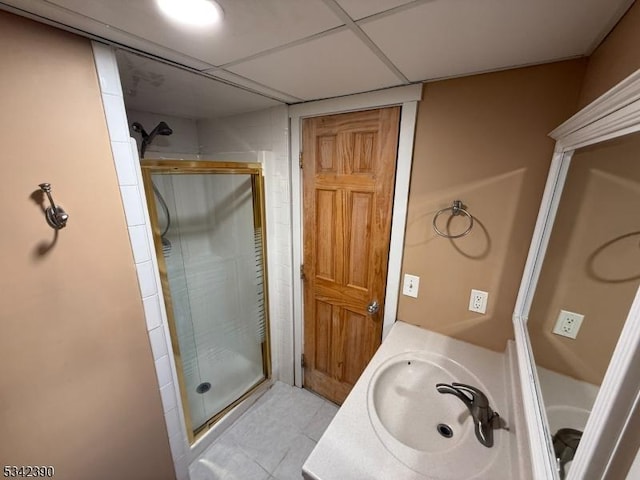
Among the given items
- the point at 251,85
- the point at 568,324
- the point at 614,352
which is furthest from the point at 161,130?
the point at 568,324

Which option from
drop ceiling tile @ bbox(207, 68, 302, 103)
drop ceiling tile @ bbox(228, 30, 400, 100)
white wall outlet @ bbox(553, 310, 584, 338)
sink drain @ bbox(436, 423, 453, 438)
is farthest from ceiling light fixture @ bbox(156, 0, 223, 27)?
sink drain @ bbox(436, 423, 453, 438)

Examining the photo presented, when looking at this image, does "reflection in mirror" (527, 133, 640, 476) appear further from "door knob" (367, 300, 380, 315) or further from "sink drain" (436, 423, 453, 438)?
"door knob" (367, 300, 380, 315)

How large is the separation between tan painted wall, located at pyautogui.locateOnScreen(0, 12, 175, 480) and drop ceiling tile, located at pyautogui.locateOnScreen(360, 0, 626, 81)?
0.95 metres

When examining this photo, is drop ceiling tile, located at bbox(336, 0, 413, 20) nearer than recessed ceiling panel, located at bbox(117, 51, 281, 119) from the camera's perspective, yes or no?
Yes

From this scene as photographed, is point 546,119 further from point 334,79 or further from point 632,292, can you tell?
point 334,79

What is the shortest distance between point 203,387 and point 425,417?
146cm

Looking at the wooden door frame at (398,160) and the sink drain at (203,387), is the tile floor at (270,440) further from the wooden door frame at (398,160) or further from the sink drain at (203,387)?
the wooden door frame at (398,160)

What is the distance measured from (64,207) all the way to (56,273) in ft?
0.72

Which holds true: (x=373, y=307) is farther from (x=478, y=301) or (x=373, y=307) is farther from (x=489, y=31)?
(x=489, y=31)

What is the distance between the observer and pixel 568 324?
2.97ft

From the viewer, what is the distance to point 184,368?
5.29 ft

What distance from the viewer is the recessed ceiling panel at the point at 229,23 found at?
629 mm

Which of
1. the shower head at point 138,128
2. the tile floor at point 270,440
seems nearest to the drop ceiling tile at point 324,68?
the shower head at point 138,128

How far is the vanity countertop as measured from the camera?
0.78m
